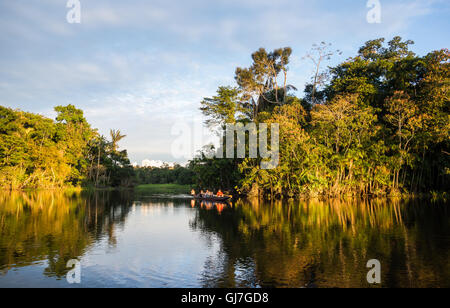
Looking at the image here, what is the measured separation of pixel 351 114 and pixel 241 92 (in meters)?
17.1

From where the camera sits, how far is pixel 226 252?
33.1 ft

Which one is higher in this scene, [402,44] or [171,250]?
[402,44]

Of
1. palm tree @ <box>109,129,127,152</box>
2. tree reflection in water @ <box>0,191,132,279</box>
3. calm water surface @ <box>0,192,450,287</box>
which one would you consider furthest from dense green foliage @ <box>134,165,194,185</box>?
calm water surface @ <box>0,192,450,287</box>

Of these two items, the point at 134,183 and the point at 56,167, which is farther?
the point at 134,183

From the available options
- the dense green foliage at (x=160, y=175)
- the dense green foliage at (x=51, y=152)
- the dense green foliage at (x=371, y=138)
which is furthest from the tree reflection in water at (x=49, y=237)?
the dense green foliage at (x=160, y=175)

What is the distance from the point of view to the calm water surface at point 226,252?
24.2ft

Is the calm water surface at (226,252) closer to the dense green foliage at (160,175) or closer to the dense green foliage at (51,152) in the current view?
the dense green foliage at (51,152)

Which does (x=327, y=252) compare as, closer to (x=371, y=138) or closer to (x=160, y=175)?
(x=371, y=138)

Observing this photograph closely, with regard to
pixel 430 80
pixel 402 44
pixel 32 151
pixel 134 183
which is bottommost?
pixel 134 183

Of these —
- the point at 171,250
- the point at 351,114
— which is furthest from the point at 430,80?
the point at 171,250

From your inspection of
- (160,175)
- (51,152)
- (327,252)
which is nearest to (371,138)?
(327,252)

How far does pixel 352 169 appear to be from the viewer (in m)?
31.4

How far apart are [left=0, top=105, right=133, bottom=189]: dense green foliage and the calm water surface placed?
3384cm

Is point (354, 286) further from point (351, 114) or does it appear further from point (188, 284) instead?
point (351, 114)
